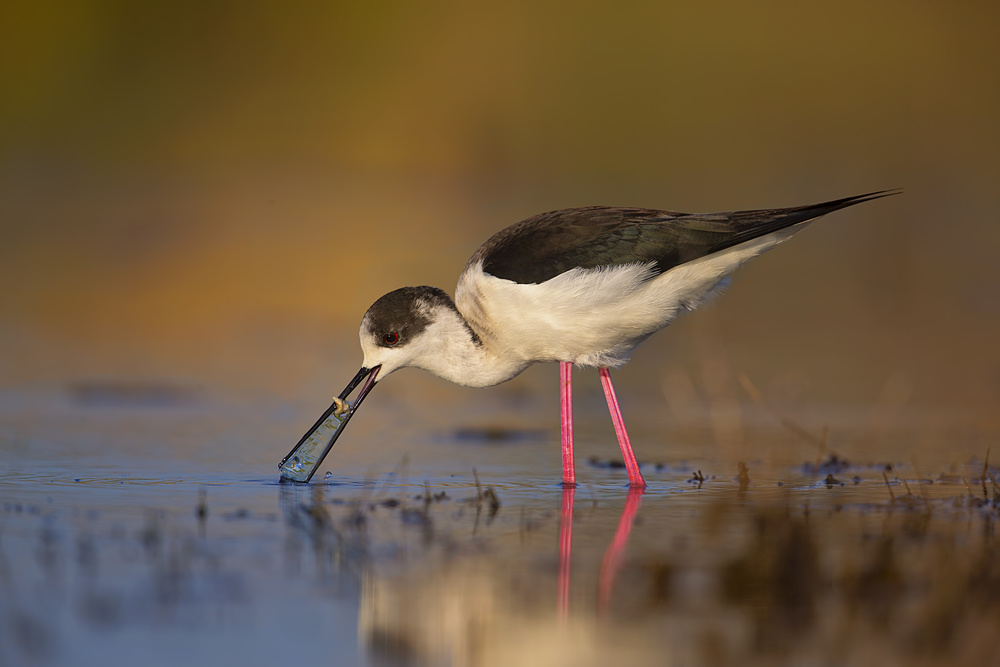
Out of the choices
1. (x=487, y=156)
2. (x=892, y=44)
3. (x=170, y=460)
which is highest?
(x=892, y=44)

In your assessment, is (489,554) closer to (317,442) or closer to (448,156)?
(317,442)

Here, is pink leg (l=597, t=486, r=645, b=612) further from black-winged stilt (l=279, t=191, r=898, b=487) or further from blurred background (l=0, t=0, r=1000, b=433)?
blurred background (l=0, t=0, r=1000, b=433)

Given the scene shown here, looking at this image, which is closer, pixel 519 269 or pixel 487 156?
pixel 519 269

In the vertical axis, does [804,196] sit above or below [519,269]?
above

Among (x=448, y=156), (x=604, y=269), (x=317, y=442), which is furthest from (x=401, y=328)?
(x=448, y=156)

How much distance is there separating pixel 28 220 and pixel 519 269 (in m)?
9.56

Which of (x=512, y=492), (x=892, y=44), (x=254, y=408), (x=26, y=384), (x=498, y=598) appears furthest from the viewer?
(x=892, y=44)

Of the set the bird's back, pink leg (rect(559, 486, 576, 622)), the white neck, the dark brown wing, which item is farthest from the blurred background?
pink leg (rect(559, 486, 576, 622))

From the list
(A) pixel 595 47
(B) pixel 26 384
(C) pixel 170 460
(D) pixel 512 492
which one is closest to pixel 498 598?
(D) pixel 512 492

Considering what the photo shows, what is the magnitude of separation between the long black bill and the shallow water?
0.10 meters

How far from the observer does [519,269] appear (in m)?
6.00

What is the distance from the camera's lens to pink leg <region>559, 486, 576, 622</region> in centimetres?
345

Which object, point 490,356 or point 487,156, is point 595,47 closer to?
point 487,156

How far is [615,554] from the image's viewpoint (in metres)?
4.07
